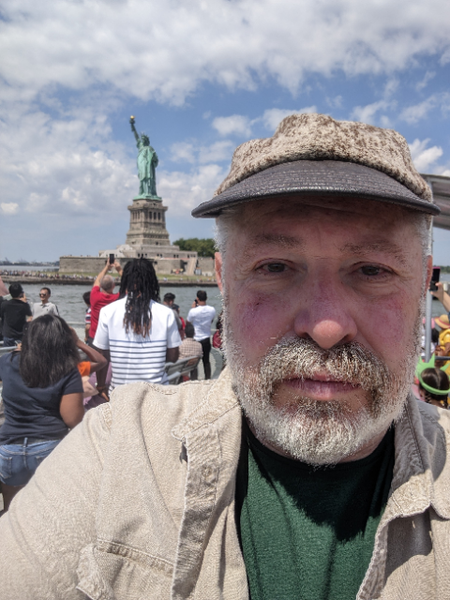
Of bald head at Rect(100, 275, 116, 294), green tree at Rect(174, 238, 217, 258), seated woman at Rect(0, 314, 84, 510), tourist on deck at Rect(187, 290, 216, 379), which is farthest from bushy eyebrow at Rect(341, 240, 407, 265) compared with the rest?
green tree at Rect(174, 238, 217, 258)

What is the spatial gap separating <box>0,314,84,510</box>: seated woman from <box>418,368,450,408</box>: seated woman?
103 inches

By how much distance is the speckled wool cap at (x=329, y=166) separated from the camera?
39.6 inches

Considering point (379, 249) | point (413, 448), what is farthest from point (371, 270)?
point (413, 448)

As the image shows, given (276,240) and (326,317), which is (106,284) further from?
(326,317)

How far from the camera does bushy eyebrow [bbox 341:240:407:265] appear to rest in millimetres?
1075

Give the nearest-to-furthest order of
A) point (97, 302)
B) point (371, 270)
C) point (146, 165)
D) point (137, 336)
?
point (371, 270) → point (137, 336) → point (97, 302) → point (146, 165)

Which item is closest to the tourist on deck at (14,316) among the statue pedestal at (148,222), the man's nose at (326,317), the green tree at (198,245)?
the man's nose at (326,317)

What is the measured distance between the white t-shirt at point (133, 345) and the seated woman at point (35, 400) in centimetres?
56

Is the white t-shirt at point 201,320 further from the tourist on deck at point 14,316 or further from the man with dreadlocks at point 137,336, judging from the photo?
the man with dreadlocks at point 137,336

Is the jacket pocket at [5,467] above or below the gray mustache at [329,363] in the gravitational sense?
below

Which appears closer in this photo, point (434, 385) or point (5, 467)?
point (5, 467)

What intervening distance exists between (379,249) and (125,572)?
0.97 m

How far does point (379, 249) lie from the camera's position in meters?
1.08

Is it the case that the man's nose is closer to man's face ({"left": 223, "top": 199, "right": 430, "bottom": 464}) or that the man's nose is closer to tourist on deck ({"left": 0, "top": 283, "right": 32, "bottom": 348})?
man's face ({"left": 223, "top": 199, "right": 430, "bottom": 464})
